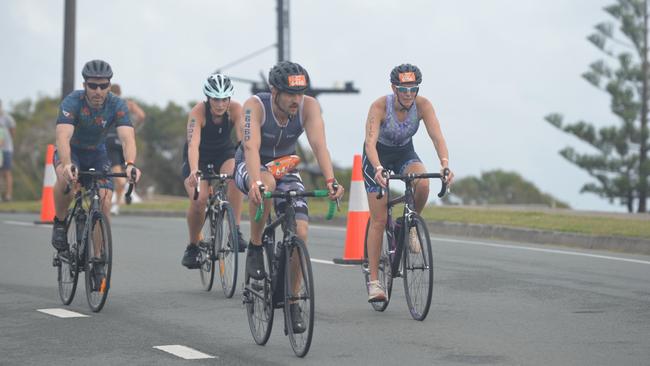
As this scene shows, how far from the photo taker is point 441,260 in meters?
15.0

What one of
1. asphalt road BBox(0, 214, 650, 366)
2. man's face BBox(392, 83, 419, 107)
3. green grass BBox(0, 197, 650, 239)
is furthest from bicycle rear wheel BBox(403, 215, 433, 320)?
green grass BBox(0, 197, 650, 239)

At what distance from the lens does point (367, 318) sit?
10.4 m

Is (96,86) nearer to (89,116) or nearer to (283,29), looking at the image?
(89,116)

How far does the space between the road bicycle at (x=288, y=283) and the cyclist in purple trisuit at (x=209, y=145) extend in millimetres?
2914

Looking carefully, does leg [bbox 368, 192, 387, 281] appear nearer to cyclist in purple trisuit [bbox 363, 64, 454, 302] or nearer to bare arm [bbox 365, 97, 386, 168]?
cyclist in purple trisuit [bbox 363, 64, 454, 302]

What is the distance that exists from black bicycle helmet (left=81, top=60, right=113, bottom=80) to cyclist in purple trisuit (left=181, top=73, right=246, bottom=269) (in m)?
1.14

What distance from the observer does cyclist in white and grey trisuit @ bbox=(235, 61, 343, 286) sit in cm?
898

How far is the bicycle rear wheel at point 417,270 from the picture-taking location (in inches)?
399

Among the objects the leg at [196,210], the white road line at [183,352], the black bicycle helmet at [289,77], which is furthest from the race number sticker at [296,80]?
the leg at [196,210]

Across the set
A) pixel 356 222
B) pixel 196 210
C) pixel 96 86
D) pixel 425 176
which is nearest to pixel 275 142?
pixel 425 176

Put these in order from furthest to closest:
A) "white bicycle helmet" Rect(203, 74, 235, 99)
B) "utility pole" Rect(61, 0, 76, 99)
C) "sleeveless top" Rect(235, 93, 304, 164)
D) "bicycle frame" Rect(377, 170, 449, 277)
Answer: "utility pole" Rect(61, 0, 76, 99) → "white bicycle helmet" Rect(203, 74, 235, 99) → "bicycle frame" Rect(377, 170, 449, 277) → "sleeveless top" Rect(235, 93, 304, 164)

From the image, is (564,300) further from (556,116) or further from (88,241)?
(556,116)

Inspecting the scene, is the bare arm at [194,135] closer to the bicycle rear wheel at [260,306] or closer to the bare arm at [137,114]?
the bicycle rear wheel at [260,306]

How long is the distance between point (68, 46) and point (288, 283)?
20.1 metres
